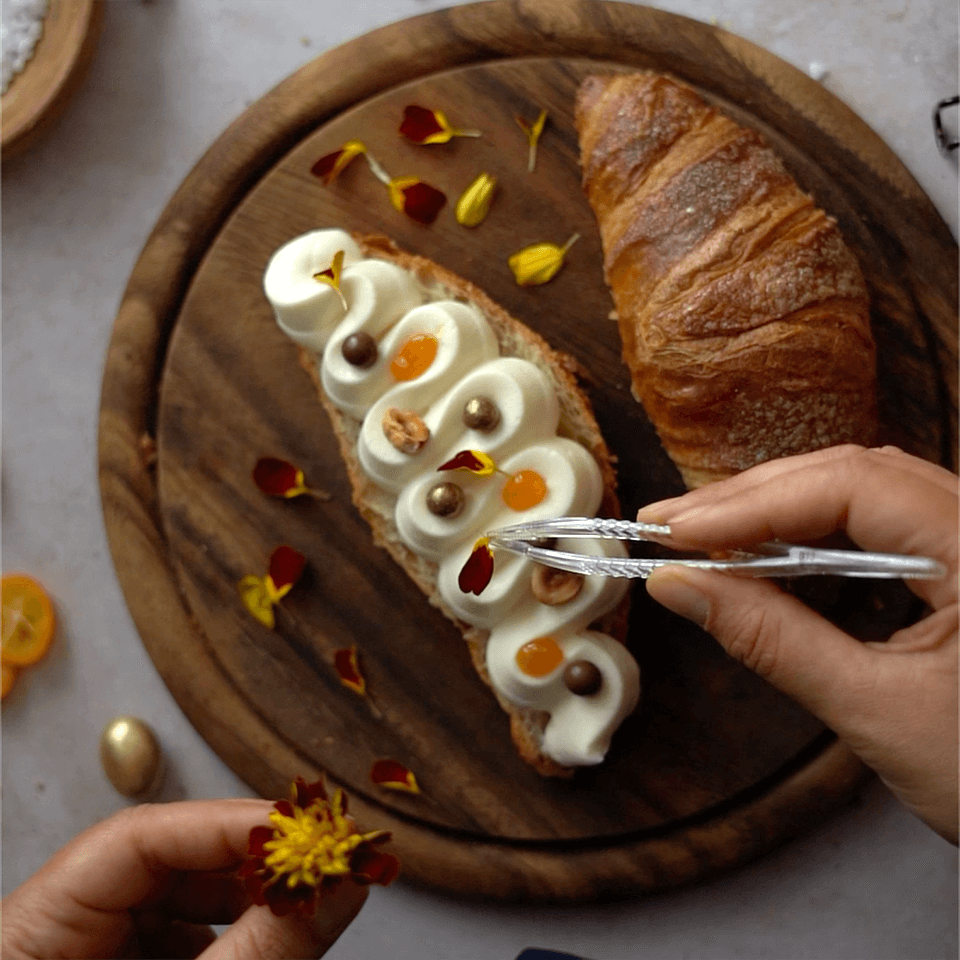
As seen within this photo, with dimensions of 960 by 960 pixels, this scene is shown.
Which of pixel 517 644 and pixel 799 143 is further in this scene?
pixel 799 143

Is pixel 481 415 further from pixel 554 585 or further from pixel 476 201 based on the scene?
pixel 476 201

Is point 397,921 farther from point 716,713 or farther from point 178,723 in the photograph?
point 716,713

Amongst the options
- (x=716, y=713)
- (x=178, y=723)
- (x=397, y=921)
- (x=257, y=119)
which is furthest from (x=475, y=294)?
(x=397, y=921)

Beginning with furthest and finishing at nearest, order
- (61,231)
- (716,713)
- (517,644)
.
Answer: (61,231) < (716,713) < (517,644)

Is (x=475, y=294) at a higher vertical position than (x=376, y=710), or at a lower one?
higher

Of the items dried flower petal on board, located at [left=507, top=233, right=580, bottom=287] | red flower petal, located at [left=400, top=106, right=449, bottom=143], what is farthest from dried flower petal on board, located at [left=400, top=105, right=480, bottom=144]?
dried flower petal on board, located at [left=507, top=233, right=580, bottom=287]

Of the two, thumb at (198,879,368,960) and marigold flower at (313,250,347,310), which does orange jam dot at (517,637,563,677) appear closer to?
thumb at (198,879,368,960)

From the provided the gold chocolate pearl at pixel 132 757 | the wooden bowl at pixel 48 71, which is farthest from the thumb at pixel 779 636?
the wooden bowl at pixel 48 71
